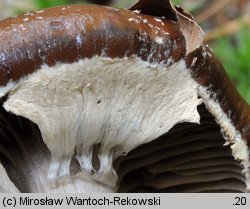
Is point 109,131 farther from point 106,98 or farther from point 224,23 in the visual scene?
point 224,23

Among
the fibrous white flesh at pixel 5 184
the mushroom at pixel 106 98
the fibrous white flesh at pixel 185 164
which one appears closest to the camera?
the mushroom at pixel 106 98

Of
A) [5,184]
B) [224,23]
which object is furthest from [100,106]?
[224,23]

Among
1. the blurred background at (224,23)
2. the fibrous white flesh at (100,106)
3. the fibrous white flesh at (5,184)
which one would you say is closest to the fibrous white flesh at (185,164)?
the fibrous white flesh at (100,106)

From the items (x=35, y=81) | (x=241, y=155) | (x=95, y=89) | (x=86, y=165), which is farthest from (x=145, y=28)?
(x=241, y=155)

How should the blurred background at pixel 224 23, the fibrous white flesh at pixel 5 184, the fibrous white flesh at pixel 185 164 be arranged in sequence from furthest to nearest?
1. the blurred background at pixel 224 23
2. the fibrous white flesh at pixel 185 164
3. the fibrous white flesh at pixel 5 184

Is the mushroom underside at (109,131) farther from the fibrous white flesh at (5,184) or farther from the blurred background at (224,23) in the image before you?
the blurred background at (224,23)

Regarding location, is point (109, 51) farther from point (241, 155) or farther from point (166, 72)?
point (241, 155)
